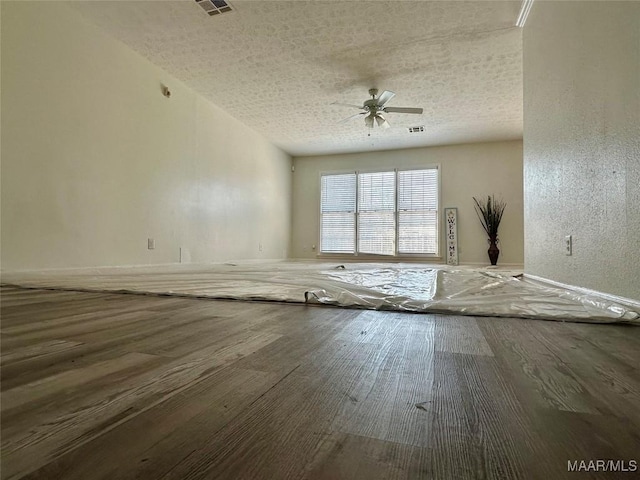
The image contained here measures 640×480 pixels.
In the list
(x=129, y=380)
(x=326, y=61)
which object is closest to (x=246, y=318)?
(x=129, y=380)

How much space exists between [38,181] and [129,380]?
3104 mm

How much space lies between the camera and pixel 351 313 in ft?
5.10

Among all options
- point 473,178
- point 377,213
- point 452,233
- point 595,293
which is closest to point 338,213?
point 377,213

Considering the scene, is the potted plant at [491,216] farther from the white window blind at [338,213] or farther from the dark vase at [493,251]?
the white window blind at [338,213]

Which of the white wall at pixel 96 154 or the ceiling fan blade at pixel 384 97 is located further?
the ceiling fan blade at pixel 384 97

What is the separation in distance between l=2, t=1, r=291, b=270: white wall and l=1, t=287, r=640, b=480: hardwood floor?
7.46 feet

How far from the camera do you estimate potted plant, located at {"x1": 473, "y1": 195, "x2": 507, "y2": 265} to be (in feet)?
Answer: 21.5

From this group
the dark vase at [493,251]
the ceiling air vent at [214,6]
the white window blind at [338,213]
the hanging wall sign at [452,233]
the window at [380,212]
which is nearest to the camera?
the ceiling air vent at [214,6]

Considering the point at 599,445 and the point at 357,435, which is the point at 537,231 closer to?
the point at 599,445

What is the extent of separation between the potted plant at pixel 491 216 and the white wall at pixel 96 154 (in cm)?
506

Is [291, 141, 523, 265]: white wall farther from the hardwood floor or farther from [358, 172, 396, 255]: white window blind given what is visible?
the hardwood floor

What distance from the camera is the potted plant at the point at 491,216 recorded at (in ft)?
21.5

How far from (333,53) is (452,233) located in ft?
15.1

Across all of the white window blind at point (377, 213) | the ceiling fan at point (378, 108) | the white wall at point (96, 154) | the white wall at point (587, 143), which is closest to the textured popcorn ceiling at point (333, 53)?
the ceiling fan at point (378, 108)
